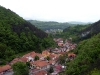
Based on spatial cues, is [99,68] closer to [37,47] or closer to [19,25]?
[37,47]

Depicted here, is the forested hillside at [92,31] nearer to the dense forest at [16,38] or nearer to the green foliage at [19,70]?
the dense forest at [16,38]

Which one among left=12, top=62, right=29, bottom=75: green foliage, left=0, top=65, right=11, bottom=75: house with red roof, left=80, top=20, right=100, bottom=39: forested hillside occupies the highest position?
left=80, top=20, right=100, bottom=39: forested hillside

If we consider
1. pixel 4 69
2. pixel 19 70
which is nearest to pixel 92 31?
pixel 4 69

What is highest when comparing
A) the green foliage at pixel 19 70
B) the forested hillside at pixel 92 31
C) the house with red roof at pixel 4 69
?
the forested hillside at pixel 92 31

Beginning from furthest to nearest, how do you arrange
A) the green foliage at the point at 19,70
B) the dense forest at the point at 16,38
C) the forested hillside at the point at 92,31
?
the forested hillside at the point at 92,31 → the dense forest at the point at 16,38 → the green foliage at the point at 19,70

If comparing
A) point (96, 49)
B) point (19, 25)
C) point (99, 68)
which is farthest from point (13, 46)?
point (99, 68)

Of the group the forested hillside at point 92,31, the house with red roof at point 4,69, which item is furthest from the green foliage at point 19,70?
the forested hillside at point 92,31

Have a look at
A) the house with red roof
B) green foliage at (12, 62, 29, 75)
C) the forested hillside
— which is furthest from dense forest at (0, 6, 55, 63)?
the forested hillside

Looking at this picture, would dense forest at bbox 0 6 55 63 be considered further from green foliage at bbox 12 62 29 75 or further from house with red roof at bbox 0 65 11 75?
green foliage at bbox 12 62 29 75
